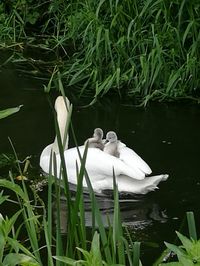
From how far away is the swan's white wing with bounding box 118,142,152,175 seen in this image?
5233mm

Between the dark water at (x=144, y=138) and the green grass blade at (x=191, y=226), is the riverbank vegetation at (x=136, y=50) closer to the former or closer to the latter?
the dark water at (x=144, y=138)

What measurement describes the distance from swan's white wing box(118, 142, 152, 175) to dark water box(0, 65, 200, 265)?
0.71ft

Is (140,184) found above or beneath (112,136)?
beneath

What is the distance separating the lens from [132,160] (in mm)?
5332

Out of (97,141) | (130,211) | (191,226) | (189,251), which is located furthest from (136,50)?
(189,251)

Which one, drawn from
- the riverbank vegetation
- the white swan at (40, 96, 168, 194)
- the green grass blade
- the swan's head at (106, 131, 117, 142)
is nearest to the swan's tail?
the white swan at (40, 96, 168, 194)

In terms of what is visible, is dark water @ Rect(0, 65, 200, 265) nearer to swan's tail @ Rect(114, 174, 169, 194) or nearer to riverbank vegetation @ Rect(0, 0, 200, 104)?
swan's tail @ Rect(114, 174, 169, 194)

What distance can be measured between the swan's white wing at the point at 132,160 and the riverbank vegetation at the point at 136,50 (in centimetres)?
139

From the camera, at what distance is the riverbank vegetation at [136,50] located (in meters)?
6.93

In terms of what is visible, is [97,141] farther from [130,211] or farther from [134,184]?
→ [130,211]

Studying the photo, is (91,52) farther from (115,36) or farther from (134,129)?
(134,129)

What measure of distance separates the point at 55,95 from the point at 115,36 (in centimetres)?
81

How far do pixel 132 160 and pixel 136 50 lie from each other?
86.6 inches

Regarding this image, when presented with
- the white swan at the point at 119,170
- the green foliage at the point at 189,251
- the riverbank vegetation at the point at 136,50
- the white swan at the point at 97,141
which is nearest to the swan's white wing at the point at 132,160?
the white swan at the point at 119,170
